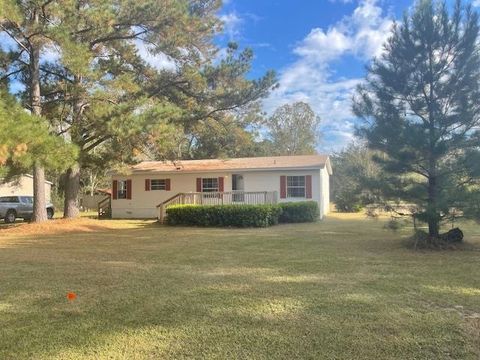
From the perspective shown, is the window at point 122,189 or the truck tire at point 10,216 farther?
the window at point 122,189

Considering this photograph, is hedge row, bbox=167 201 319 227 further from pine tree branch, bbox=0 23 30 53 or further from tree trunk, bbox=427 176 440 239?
pine tree branch, bbox=0 23 30 53

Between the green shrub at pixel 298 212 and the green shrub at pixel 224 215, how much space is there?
689 millimetres

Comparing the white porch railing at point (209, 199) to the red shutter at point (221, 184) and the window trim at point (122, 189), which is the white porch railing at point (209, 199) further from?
the window trim at point (122, 189)

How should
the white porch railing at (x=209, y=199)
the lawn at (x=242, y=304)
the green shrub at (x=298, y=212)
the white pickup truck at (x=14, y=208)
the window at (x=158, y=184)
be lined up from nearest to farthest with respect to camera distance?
the lawn at (x=242, y=304) → the green shrub at (x=298, y=212) → the white porch railing at (x=209, y=199) → the white pickup truck at (x=14, y=208) → the window at (x=158, y=184)

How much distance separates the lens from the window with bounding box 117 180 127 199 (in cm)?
2311

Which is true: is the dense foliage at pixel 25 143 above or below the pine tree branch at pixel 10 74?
below

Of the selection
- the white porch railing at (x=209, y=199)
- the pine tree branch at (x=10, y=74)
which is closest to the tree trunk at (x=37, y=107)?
the pine tree branch at (x=10, y=74)

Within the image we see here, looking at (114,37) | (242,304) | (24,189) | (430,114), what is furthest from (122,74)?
(24,189)

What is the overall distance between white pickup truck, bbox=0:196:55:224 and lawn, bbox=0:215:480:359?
46.2 ft

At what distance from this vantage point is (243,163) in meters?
22.0

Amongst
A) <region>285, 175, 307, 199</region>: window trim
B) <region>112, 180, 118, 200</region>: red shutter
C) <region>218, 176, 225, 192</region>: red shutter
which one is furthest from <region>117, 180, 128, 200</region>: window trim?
<region>285, 175, 307, 199</region>: window trim

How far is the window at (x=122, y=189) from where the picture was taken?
75.8ft

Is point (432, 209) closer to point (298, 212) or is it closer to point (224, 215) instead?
point (224, 215)

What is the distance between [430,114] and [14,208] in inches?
801
